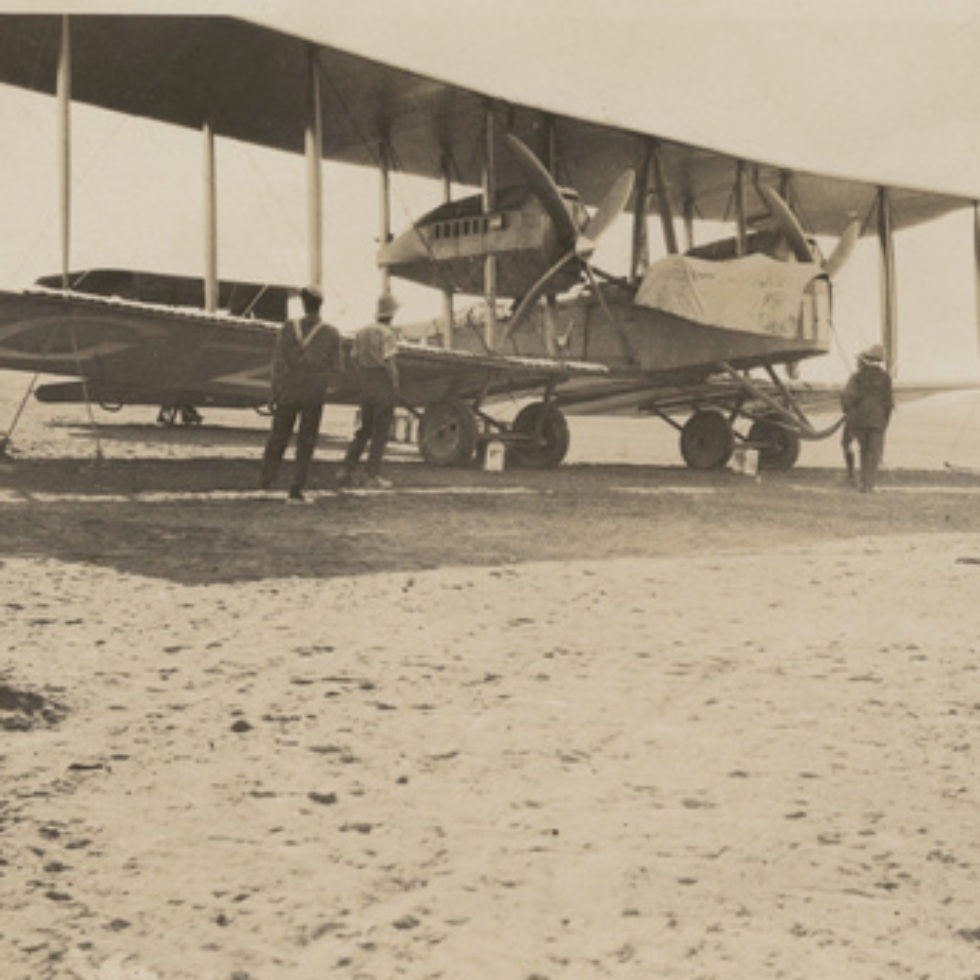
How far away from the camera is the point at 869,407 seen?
12.5m

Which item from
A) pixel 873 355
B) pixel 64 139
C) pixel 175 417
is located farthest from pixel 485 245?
pixel 175 417

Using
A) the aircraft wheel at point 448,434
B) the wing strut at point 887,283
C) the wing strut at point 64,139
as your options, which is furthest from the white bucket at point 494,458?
the wing strut at point 887,283

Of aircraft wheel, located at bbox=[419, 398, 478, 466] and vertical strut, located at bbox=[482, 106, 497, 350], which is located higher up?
vertical strut, located at bbox=[482, 106, 497, 350]

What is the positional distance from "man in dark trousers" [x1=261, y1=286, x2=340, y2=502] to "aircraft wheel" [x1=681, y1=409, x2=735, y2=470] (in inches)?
320

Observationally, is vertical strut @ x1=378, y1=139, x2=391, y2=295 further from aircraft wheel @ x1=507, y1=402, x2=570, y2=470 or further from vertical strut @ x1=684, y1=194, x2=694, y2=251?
vertical strut @ x1=684, y1=194, x2=694, y2=251

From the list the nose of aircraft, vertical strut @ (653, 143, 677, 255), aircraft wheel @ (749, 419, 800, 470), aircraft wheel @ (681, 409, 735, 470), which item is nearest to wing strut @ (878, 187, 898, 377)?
aircraft wheel @ (749, 419, 800, 470)

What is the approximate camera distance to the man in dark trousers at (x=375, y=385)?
9.64 metres

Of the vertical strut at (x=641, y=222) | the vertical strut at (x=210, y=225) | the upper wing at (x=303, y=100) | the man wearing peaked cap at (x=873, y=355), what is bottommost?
the man wearing peaked cap at (x=873, y=355)

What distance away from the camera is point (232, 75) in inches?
410

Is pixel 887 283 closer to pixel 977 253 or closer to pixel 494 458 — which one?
pixel 977 253

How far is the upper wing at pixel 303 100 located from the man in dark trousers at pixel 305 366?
2.47 metres

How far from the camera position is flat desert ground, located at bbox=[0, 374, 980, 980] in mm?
1871

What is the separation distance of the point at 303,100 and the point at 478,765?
9915 mm

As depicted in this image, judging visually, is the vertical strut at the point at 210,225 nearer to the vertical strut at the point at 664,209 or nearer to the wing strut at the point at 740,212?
the vertical strut at the point at 664,209
